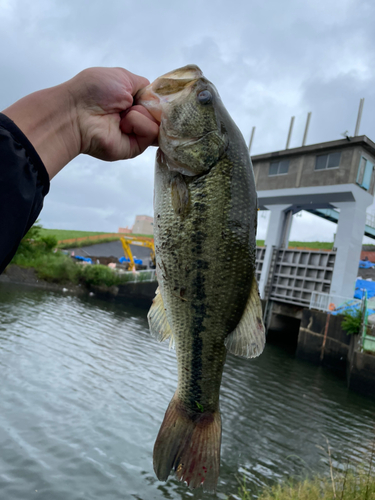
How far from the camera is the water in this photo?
23.3 ft

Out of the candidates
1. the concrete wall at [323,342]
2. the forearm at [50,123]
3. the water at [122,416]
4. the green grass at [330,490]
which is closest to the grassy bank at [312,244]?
the concrete wall at [323,342]

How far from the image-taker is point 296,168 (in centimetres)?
2909

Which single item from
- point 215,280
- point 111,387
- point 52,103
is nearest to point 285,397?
point 111,387

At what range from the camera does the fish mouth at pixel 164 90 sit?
6.81ft

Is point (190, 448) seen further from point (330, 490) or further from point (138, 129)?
point (330, 490)

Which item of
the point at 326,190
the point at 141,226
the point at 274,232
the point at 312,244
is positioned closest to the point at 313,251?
the point at 274,232

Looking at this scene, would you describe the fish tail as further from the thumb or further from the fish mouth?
the fish mouth

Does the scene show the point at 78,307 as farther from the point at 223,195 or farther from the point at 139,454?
the point at 223,195

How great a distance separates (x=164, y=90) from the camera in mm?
2102

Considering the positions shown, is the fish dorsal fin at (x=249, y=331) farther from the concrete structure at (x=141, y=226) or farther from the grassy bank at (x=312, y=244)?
the concrete structure at (x=141, y=226)

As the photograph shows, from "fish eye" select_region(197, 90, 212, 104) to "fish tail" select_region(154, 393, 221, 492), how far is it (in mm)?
1760

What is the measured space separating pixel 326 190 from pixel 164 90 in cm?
2650

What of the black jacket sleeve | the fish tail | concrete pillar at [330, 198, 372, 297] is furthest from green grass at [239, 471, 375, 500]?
concrete pillar at [330, 198, 372, 297]

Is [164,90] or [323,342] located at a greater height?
[164,90]
